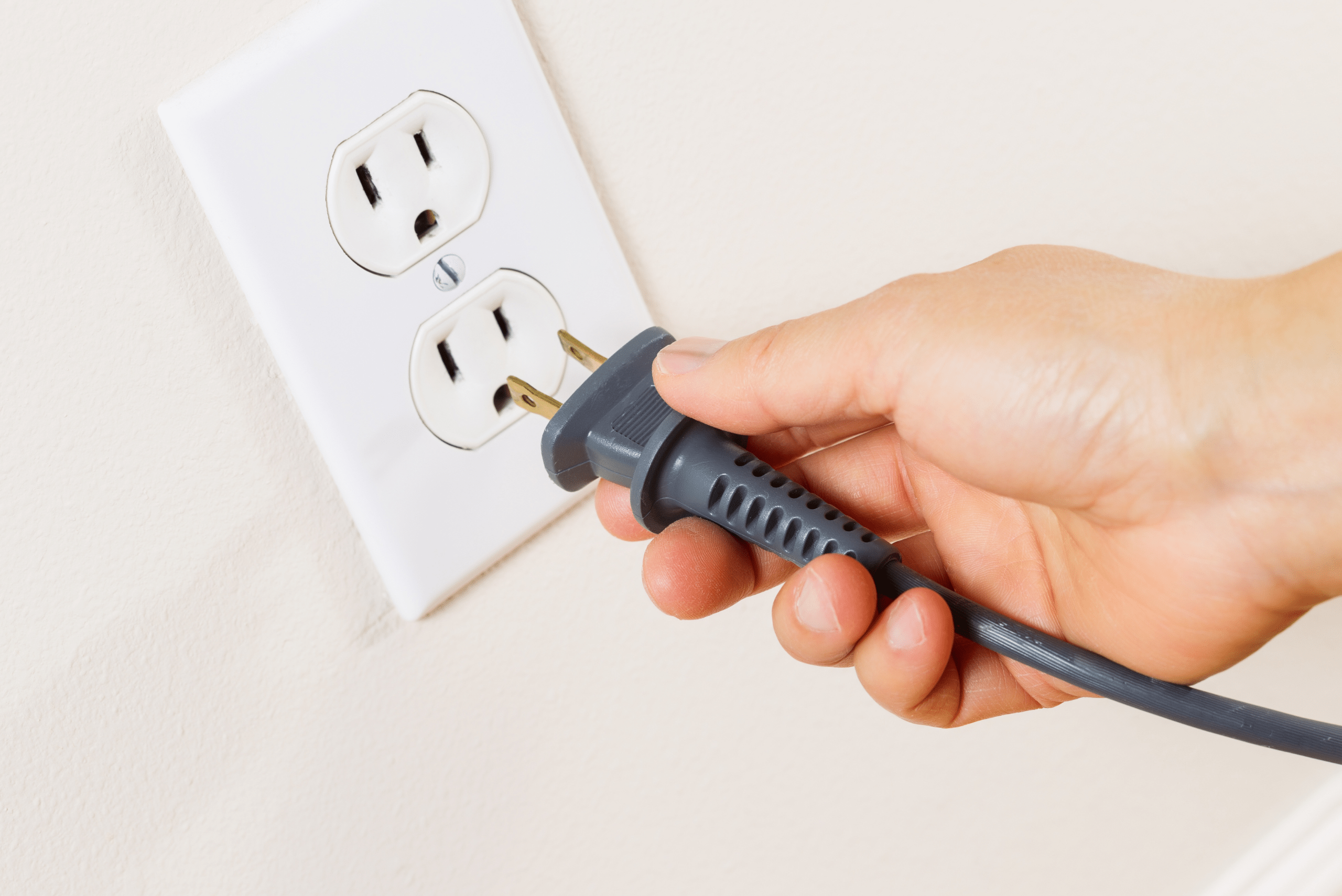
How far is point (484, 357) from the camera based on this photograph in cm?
31

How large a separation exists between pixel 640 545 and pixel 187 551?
0.17 meters

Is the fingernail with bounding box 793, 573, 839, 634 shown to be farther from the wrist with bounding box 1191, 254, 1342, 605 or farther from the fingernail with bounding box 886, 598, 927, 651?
the wrist with bounding box 1191, 254, 1342, 605

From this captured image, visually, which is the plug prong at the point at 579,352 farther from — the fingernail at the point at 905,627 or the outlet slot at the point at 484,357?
the fingernail at the point at 905,627

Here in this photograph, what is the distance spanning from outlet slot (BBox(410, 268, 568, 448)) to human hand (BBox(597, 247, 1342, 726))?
0.05m

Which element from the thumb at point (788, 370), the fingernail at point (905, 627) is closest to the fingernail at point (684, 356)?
the thumb at point (788, 370)

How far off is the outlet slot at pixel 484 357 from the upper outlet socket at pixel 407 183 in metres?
0.02

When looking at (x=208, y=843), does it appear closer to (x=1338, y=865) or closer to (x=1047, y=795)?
(x=1047, y=795)

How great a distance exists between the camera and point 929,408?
0.30 m

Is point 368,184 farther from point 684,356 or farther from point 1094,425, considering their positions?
point 1094,425

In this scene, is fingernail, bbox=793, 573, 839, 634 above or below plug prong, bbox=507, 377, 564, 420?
below

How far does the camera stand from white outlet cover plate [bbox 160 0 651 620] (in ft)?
0.85

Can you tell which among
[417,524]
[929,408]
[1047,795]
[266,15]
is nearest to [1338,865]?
[1047,795]

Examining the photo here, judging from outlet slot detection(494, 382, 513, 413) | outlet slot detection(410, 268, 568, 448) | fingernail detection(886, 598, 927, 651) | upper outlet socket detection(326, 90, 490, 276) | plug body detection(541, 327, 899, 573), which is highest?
upper outlet socket detection(326, 90, 490, 276)

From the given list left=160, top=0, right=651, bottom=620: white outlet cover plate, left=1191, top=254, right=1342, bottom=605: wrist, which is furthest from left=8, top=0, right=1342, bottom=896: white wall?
left=1191, top=254, right=1342, bottom=605: wrist
